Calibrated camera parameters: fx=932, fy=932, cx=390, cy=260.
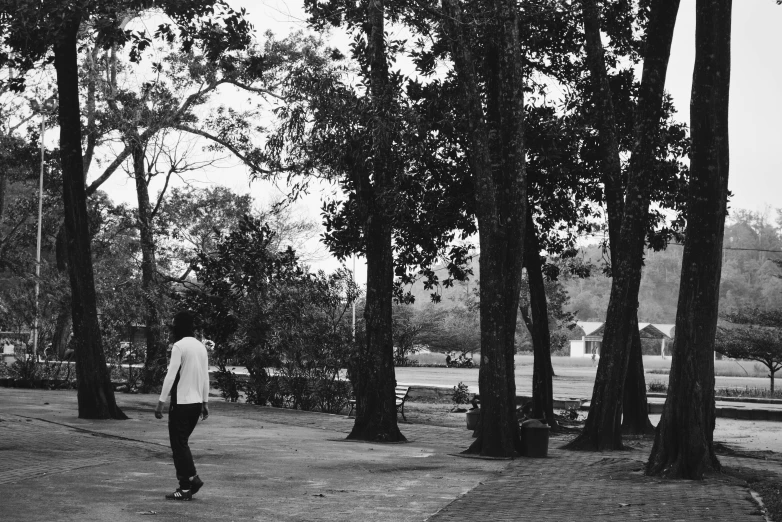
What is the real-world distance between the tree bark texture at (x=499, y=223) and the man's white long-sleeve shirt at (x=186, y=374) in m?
6.14

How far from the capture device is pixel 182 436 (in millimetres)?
9078

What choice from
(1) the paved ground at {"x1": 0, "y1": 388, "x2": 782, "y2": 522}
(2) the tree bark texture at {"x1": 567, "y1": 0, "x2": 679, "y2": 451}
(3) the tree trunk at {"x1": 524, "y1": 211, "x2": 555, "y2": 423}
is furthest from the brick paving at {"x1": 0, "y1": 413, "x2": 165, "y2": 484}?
(3) the tree trunk at {"x1": 524, "y1": 211, "x2": 555, "y2": 423}

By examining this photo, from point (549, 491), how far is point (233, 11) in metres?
11.9

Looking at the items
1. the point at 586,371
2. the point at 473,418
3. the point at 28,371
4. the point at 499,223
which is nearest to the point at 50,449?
the point at 499,223

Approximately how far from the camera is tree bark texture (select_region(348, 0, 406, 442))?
53.2 feet

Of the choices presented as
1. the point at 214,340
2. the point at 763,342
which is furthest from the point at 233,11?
the point at 763,342

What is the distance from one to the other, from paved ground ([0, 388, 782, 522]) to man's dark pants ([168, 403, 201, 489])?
33 centimetres

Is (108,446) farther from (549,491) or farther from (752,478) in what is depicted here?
(752,478)

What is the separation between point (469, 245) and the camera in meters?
21.5

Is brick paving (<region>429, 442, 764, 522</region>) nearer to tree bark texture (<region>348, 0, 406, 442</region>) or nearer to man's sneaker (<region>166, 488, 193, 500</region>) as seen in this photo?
man's sneaker (<region>166, 488, 193, 500</region>)

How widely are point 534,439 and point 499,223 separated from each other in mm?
3499

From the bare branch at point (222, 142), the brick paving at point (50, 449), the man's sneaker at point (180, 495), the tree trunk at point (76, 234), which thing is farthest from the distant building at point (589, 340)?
the man's sneaker at point (180, 495)

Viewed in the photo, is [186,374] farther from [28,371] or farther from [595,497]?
[28,371]

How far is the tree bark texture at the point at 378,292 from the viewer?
16203 millimetres
